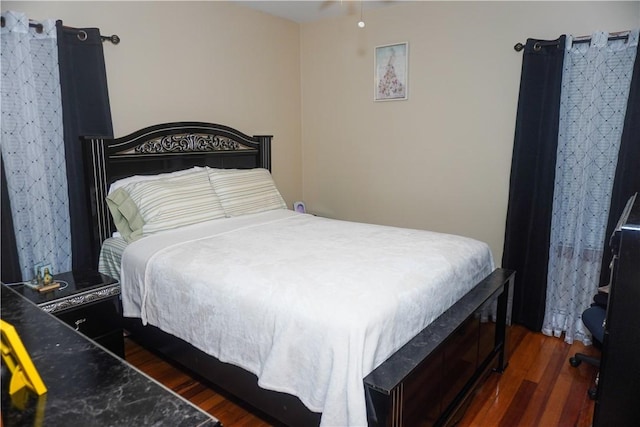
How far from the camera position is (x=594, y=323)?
224cm

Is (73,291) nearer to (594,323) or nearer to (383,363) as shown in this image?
(383,363)

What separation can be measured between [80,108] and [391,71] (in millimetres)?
2352

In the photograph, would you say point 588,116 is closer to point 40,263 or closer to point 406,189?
point 406,189

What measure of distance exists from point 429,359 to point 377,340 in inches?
11.3

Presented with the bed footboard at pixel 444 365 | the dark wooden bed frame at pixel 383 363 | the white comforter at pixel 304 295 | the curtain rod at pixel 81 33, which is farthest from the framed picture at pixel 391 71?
the curtain rod at pixel 81 33

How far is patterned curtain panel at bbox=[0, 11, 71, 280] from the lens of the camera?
2258 millimetres

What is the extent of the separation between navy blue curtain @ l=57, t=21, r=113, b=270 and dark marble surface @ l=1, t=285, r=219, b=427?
68.3 inches

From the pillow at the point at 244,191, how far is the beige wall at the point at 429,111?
3.06 ft

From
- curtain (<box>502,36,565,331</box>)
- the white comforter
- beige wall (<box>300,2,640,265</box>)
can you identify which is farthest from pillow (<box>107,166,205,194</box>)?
curtain (<box>502,36,565,331</box>)

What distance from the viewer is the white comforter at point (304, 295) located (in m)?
1.51

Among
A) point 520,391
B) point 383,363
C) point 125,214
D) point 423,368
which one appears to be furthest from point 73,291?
point 520,391

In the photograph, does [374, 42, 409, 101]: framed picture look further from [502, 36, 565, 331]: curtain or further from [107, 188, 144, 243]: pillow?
[107, 188, 144, 243]: pillow

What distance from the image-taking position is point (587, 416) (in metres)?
2.10

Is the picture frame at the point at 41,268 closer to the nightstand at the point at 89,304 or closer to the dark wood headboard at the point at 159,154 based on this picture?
the nightstand at the point at 89,304
